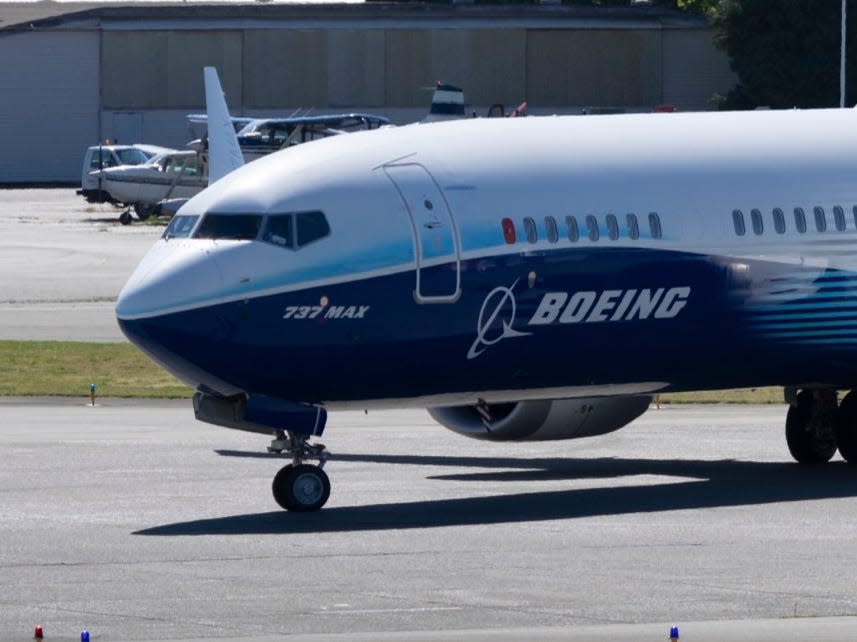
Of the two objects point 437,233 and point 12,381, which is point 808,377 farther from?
point 12,381

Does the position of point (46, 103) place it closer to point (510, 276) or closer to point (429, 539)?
point (510, 276)

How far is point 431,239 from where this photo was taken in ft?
78.5

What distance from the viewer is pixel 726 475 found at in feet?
92.1

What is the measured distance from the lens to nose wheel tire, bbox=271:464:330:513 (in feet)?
78.2

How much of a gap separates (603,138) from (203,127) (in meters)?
102

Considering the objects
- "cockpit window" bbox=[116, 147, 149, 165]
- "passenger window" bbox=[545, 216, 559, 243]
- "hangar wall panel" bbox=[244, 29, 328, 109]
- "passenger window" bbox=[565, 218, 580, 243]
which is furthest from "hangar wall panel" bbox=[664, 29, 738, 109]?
"passenger window" bbox=[545, 216, 559, 243]

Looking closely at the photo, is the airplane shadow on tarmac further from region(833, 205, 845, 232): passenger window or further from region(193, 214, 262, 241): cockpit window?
region(833, 205, 845, 232): passenger window

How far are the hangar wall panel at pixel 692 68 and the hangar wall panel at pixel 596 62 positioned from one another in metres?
0.71

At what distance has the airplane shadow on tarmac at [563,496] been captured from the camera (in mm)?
23219

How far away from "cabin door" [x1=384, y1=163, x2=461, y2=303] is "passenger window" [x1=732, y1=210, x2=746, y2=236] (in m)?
4.06

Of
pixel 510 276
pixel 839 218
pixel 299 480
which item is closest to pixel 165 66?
pixel 839 218

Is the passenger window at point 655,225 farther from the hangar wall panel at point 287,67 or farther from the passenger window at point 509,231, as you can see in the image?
the hangar wall panel at point 287,67

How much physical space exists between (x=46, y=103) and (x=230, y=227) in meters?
110

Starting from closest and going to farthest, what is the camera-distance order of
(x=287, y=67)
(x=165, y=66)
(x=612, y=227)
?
(x=612, y=227)
(x=287, y=67)
(x=165, y=66)
